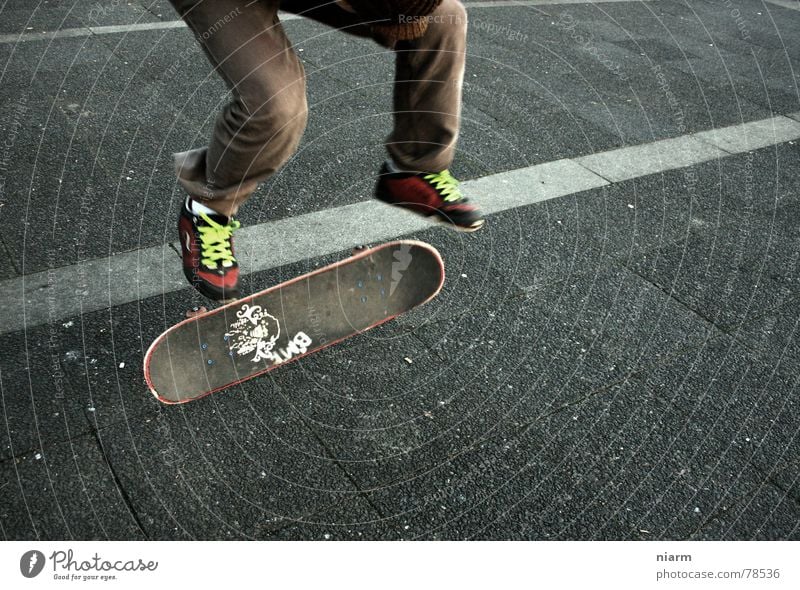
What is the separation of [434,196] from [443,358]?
57cm

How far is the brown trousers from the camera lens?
7.42ft

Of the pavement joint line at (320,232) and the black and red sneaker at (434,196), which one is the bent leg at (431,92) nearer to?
the black and red sneaker at (434,196)

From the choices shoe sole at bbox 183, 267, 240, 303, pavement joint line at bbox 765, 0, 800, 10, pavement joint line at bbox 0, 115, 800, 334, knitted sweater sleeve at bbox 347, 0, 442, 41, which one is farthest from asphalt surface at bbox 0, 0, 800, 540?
pavement joint line at bbox 765, 0, 800, 10

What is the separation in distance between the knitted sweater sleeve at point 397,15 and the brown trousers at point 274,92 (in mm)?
71

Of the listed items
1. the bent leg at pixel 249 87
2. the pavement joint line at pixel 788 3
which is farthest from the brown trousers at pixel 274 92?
the pavement joint line at pixel 788 3

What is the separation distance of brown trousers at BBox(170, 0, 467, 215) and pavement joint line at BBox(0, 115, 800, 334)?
0.67m

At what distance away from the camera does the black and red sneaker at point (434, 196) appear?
2.71 meters

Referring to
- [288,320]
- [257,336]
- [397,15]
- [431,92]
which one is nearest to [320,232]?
[288,320]

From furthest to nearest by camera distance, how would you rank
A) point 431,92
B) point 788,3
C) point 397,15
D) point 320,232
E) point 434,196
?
point 788,3
point 320,232
point 434,196
point 431,92
point 397,15

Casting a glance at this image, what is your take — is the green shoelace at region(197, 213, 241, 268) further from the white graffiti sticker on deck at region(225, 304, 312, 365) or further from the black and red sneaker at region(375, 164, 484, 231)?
the black and red sneaker at region(375, 164, 484, 231)

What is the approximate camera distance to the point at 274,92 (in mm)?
2311

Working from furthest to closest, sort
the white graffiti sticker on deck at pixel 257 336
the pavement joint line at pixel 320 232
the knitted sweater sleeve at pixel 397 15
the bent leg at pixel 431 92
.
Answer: the pavement joint line at pixel 320 232, the white graffiti sticker on deck at pixel 257 336, the bent leg at pixel 431 92, the knitted sweater sleeve at pixel 397 15

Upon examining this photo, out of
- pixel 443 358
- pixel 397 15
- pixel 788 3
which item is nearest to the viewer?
pixel 397 15

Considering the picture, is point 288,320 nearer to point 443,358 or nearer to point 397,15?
point 443,358
